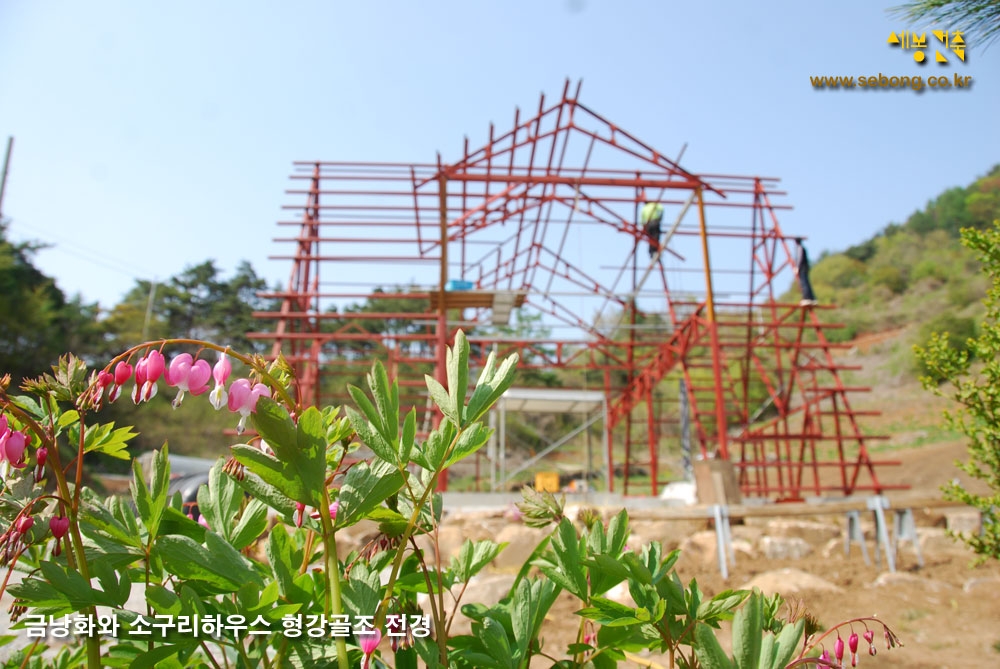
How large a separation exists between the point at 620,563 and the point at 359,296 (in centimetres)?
964

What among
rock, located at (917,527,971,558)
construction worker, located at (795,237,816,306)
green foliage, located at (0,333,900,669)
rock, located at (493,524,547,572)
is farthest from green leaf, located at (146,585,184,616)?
construction worker, located at (795,237,816,306)

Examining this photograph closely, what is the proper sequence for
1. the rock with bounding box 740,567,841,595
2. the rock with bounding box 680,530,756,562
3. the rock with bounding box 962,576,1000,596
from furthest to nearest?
the rock with bounding box 680,530,756,562
the rock with bounding box 962,576,1000,596
the rock with bounding box 740,567,841,595

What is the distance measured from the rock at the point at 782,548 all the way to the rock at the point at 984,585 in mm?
Result: 1316

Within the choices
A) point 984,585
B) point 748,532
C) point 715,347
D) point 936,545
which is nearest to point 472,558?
point 984,585

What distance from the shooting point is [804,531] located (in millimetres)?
6207

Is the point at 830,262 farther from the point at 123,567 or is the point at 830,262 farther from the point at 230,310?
the point at 123,567

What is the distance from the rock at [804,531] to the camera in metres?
6.09

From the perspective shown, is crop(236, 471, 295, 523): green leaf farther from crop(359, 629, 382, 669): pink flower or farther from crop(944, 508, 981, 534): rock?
crop(944, 508, 981, 534): rock

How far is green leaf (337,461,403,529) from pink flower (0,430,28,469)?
0.38 metres

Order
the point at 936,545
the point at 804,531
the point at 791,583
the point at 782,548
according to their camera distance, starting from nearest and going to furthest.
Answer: the point at 791,583, the point at 782,548, the point at 936,545, the point at 804,531

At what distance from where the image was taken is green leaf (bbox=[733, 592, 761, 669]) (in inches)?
25.7

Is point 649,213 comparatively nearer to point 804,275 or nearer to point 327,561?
point 804,275

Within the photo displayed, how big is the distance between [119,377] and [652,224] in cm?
1049

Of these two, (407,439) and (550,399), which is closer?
(407,439)
